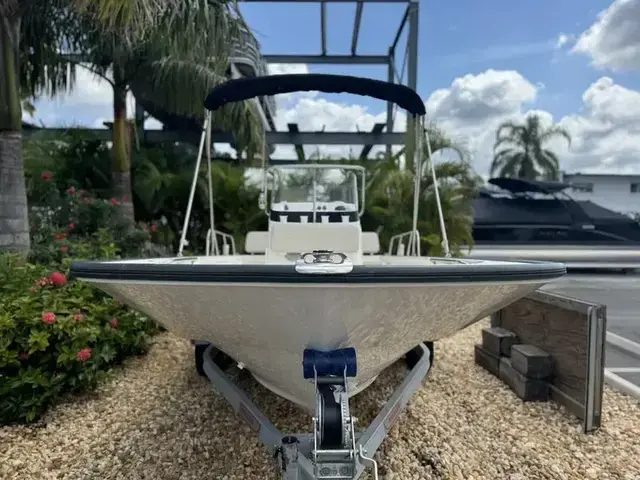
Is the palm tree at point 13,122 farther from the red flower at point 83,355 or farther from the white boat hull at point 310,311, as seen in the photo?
the white boat hull at point 310,311

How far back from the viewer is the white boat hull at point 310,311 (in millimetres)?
2174

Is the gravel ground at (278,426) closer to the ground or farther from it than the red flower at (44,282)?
closer to the ground

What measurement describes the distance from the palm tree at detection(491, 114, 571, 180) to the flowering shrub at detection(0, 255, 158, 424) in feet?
75.3

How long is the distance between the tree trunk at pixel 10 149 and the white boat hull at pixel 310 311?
11.7ft

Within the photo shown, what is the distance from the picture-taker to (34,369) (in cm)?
A: 348

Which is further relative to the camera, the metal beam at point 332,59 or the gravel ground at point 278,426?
the metal beam at point 332,59

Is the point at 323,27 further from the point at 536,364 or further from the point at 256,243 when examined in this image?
the point at 536,364

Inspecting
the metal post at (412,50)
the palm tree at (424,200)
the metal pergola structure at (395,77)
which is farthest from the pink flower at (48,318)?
the metal post at (412,50)

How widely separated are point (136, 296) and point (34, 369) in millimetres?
1658

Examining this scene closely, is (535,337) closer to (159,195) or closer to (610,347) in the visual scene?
(610,347)

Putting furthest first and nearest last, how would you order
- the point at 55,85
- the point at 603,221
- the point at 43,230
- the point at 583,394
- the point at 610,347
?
the point at 603,221
the point at 55,85
the point at 43,230
the point at 610,347
the point at 583,394

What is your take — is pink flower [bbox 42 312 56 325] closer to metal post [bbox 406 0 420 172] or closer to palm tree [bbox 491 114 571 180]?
metal post [bbox 406 0 420 172]

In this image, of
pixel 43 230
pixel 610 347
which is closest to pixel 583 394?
pixel 610 347

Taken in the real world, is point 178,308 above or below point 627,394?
above
